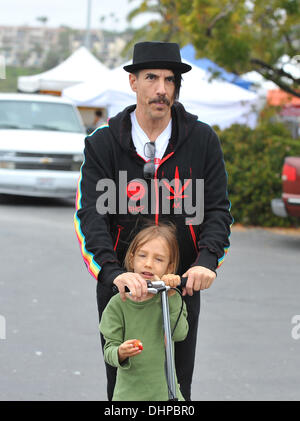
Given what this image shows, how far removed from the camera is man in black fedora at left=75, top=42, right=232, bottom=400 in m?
3.45

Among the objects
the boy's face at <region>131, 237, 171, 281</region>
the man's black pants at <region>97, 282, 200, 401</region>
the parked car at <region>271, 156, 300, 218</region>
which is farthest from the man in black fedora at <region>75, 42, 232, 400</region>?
the parked car at <region>271, 156, 300, 218</region>

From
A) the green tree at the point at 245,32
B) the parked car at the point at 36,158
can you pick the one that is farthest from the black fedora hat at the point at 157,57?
the parked car at the point at 36,158

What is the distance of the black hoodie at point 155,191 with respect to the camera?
350cm

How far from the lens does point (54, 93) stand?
3375 centimetres

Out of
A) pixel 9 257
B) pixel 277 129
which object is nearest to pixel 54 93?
pixel 277 129

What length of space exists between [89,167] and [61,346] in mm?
3287

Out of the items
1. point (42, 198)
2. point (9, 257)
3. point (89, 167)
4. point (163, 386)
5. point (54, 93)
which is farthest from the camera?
point (54, 93)

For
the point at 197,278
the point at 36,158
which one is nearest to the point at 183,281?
the point at 197,278

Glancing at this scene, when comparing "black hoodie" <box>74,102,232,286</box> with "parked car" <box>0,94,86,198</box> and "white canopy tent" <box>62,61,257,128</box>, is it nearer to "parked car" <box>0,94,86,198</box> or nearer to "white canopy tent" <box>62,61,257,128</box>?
"parked car" <box>0,94,86,198</box>

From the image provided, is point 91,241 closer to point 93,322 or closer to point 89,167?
point 89,167

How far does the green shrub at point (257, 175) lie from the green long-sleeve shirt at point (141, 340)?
1101 centimetres

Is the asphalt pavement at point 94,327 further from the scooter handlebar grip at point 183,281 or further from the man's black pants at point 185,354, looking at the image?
the scooter handlebar grip at point 183,281

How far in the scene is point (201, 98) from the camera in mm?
20016

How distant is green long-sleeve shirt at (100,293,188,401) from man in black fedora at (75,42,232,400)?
7.0 inches
